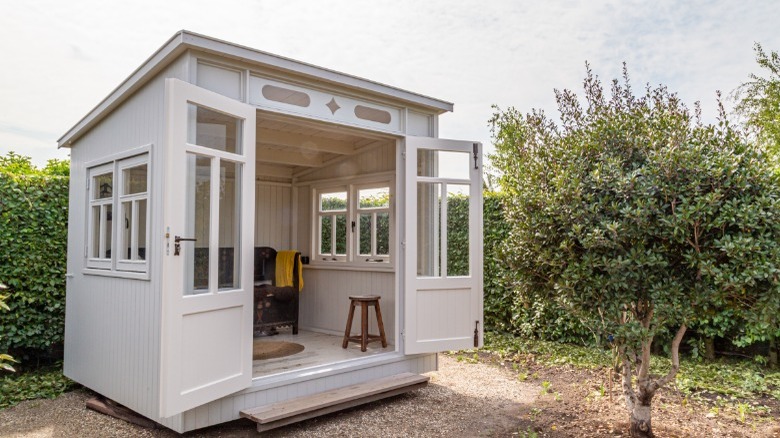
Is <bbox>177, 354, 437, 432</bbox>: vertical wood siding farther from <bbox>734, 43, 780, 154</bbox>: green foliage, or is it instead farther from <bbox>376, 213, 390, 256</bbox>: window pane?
<bbox>734, 43, 780, 154</bbox>: green foliage

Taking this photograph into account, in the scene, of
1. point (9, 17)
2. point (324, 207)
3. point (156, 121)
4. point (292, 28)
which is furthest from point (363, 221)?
point (9, 17)

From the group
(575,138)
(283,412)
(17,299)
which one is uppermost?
(575,138)

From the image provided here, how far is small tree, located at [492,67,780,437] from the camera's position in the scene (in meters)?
2.77

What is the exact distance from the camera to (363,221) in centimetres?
593

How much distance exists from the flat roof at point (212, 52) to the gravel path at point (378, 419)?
2477mm

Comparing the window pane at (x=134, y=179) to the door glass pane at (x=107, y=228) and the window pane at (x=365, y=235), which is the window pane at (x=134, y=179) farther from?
the window pane at (x=365, y=235)

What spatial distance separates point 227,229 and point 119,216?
3.68 ft

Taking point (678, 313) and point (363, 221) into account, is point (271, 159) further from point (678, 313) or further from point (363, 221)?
point (678, 313)

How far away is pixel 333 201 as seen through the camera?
20.7ft

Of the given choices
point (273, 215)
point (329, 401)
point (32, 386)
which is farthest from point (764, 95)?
point (32, 386)

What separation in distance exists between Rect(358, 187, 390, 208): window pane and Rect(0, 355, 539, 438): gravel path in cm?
212

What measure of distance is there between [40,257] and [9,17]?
2.83m

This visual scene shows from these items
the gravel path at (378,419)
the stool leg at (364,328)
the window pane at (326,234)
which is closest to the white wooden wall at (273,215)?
the window pane at (326,234)

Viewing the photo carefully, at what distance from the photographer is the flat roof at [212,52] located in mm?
3297
